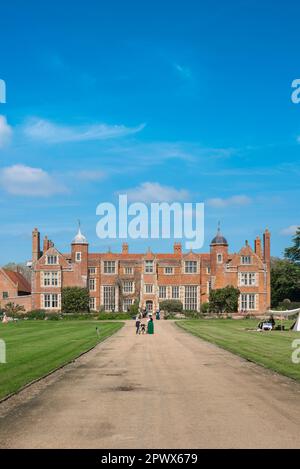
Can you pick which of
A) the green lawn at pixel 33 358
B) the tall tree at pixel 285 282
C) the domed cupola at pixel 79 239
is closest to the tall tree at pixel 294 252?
the tall tree at pixel 285 282

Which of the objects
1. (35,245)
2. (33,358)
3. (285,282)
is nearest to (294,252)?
(285,282)

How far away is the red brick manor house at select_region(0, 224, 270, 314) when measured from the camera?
8288cm

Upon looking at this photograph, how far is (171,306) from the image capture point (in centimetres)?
8206

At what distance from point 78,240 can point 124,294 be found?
9163 mm

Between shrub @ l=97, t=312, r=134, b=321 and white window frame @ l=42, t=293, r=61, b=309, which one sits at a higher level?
white window frame @ l=42, t=293, r=61, b=309

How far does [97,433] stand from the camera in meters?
11.0

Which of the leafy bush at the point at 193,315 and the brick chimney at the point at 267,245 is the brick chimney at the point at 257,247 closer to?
the brick chimney at the point at 267,245

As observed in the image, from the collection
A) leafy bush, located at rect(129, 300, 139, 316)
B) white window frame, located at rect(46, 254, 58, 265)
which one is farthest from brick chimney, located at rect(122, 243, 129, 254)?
leafy bush, located at rect(129, 300, 139, 316)

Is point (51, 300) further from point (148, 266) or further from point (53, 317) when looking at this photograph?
point (148, 266)

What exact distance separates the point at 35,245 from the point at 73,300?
981 centimetres

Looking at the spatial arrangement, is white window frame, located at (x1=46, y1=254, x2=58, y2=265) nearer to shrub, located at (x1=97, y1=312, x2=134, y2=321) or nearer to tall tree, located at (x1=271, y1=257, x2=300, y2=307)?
shrub, located at (x1=97, y1=312, x2=134, y2=321)

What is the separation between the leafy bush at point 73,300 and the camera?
80.3 meters
